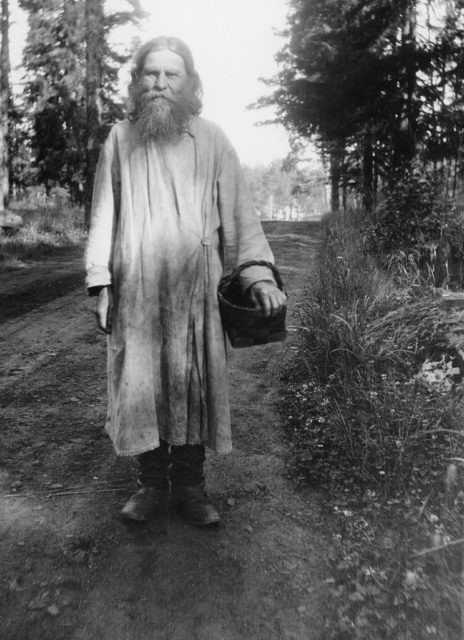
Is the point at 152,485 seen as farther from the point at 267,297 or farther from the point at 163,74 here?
the point at 163,74

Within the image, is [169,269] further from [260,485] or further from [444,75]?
[444,75]

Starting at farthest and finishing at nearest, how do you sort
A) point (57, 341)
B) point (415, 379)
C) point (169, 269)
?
point (57, 341) → point (415, 379) → point (169, 269)

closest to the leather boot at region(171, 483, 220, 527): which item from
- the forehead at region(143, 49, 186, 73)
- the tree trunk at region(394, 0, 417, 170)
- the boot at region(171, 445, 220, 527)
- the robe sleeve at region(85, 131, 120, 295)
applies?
the boot at region(171, 445, 220, 527)

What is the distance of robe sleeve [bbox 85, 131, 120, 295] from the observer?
2.34 m

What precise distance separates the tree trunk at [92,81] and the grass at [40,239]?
2.89 feet

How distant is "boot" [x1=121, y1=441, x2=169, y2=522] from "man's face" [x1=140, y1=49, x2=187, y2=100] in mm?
1686

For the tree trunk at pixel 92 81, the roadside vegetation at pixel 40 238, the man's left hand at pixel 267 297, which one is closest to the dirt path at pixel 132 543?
the man's left hand at pixel 267 297

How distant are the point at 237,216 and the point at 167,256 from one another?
0.40 meters

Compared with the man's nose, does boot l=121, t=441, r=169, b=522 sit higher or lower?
lower

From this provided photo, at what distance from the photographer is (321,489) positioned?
294cm

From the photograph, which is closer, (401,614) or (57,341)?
(401,614)

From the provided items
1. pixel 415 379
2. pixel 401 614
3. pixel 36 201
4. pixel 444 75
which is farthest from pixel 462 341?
pixel 36 201

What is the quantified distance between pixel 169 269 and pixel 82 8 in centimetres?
1645

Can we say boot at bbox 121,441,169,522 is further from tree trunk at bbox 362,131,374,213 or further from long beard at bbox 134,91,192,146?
tree trunk at bbox 362,131,374,213
